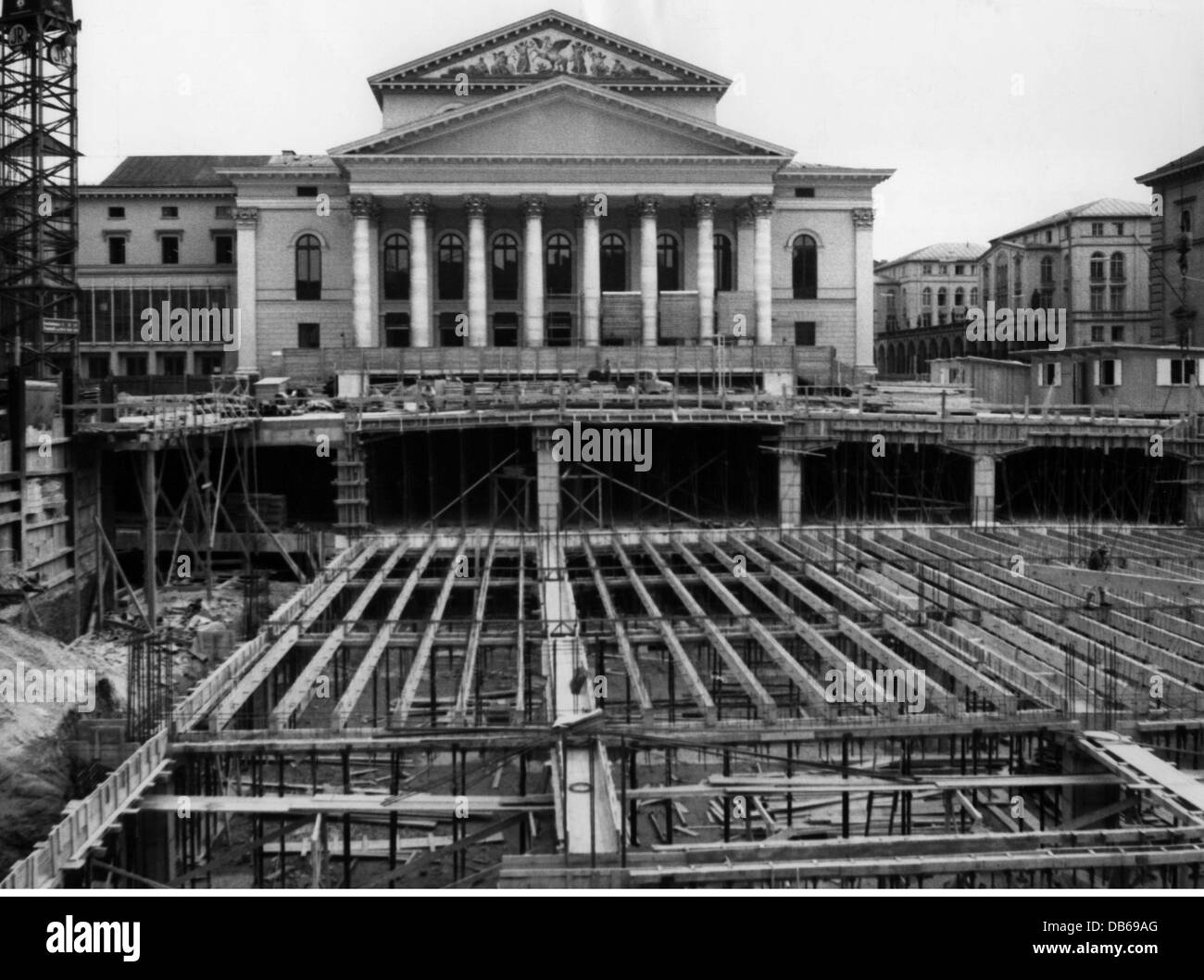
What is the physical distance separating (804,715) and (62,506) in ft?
63.4

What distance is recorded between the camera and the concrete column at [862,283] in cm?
6425

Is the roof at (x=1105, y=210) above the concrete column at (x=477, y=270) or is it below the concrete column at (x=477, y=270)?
above

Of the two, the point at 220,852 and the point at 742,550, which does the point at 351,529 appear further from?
the point at 220,852

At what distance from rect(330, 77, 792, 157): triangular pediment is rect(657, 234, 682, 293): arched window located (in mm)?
5372

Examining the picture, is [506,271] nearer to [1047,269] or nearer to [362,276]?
[362,276]

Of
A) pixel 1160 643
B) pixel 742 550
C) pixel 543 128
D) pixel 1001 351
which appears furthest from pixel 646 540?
pixel 1001 351

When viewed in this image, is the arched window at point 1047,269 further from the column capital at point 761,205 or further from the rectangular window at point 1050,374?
the rectangular window at point 1050,374

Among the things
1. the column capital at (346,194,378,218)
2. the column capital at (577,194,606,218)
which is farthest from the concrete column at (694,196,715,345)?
the column capital at (346,194,378,218)

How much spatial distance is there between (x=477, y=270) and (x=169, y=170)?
906 inches

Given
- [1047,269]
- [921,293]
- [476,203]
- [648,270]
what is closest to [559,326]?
[648,270]

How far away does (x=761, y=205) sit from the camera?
197 ft

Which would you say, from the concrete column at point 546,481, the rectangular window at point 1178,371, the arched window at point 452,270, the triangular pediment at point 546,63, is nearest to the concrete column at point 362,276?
the arched window at point 452,270

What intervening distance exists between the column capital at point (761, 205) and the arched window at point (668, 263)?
464 centimetres

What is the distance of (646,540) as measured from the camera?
3625cm
